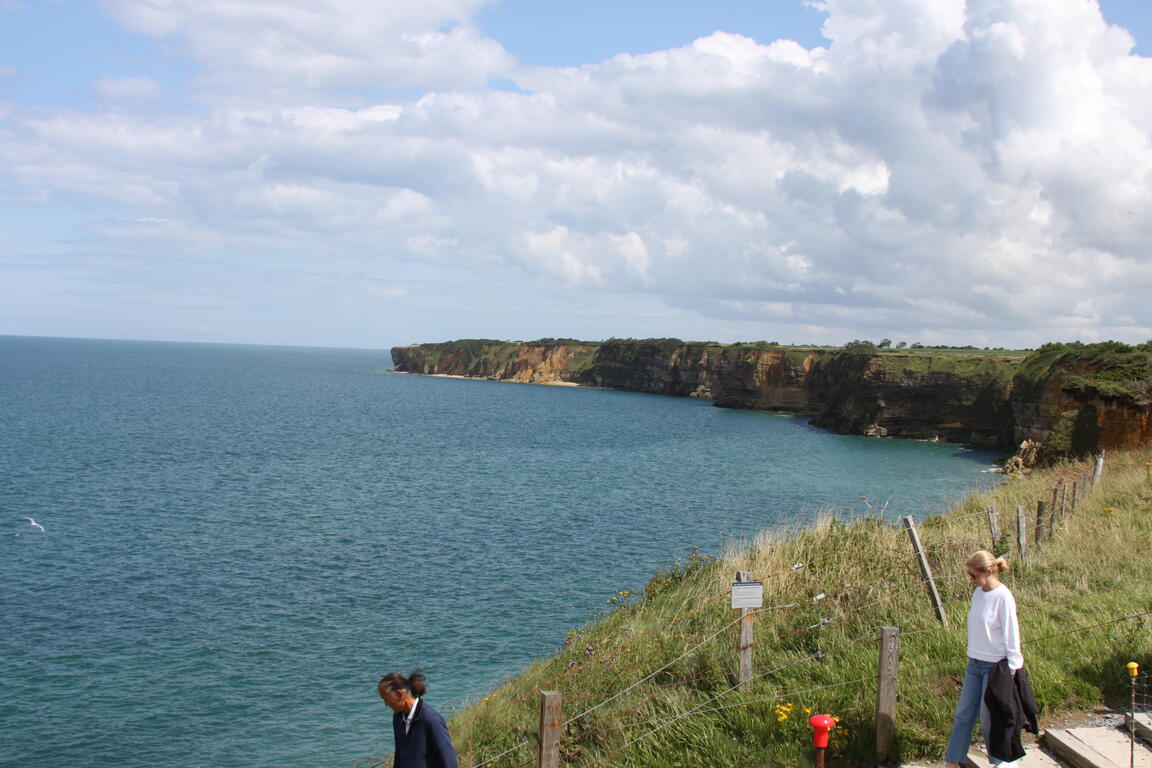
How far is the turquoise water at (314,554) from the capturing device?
1452 cm

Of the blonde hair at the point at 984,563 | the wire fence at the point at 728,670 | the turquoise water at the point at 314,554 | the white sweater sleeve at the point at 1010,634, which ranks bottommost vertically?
the turquoise water at the point at 314,554

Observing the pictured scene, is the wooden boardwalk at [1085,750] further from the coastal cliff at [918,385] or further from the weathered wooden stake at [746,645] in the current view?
the coastal cliff at [918,385]

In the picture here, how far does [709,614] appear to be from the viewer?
11.9m

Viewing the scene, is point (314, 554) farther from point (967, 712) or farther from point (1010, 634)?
point (1010, 634)

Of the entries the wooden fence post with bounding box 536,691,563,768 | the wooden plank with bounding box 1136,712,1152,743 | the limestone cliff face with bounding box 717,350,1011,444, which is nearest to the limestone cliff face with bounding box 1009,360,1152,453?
the limestone cliff face with bounding box 717,350,1011,444

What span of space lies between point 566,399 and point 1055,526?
326 ft

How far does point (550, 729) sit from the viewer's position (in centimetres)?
645

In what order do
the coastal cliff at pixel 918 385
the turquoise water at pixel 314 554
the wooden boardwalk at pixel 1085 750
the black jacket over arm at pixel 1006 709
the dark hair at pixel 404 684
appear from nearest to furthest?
the dark hair at pixel 404 684
the black jacket over arm at pixel 1006 709
the wooden boardwalk at pixel 1085 750
the turquoise water at pixel 314 554
the coastal cliff at pixel 918 385

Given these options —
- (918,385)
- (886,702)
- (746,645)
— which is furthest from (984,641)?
(918,385)

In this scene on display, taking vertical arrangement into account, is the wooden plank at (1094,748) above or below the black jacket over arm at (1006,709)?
below

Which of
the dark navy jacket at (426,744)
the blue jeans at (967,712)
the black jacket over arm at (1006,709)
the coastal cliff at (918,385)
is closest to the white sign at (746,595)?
the blue jeans at (967,712)

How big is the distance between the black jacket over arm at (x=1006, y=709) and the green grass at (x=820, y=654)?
903 millimetres

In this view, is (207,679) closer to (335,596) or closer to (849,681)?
(335,596)

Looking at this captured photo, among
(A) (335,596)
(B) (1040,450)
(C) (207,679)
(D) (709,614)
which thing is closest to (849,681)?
(D) (709,614)
